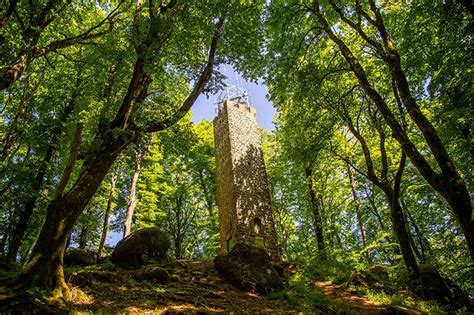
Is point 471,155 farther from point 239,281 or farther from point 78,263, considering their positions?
point 78,263

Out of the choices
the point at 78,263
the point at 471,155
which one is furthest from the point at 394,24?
the point at 78,263

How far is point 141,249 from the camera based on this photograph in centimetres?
975

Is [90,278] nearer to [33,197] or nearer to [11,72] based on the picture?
[11,72]

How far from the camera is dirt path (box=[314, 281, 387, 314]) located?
699 centimetres

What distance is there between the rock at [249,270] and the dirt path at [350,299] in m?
1.71

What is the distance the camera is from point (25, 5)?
275 inches

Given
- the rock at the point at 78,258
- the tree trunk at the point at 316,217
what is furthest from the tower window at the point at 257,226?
the rock at the point at 78,258

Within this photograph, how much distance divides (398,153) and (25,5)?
1438cm

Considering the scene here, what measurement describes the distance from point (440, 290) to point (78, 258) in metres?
11.0

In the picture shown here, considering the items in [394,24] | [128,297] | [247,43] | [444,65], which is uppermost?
[394,24]

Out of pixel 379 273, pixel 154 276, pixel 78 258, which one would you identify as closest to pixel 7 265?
pixel 78 258

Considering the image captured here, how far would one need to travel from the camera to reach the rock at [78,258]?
966cm

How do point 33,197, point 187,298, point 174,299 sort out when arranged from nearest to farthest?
point 174,299, point 187,298, point 33,197

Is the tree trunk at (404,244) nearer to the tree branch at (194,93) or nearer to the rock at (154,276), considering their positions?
the tree branch at (194,93)
